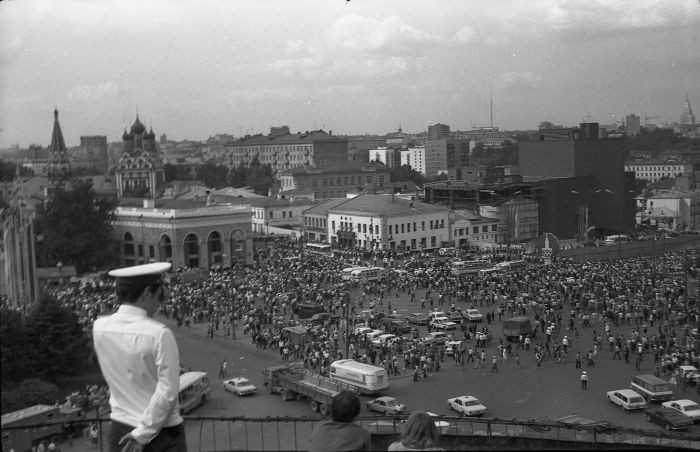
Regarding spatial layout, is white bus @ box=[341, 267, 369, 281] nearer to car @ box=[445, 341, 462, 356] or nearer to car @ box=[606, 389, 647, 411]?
car @ box=[445, 341, 462, 356]

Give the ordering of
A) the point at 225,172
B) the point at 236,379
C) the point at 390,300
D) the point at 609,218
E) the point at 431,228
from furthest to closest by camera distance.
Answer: the point at 225,172
the point at 609,218
the point at 431,228
the point at 390,300
the point at 236,379

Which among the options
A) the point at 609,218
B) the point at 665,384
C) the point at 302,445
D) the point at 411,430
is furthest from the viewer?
the point at 609,218

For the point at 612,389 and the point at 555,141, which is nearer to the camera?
the point at 612,389

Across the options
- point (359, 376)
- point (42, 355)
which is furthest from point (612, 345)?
point (42, 355)

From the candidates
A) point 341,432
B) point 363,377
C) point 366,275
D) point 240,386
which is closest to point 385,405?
point 363,377

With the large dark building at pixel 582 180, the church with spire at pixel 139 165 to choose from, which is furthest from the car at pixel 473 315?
the church with spire at pixel 139 165

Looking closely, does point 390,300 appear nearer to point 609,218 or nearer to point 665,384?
point 665,384

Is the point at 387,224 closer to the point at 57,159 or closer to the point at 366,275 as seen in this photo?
the point at 366,275

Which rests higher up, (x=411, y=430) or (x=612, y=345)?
(x=411, y=430)
